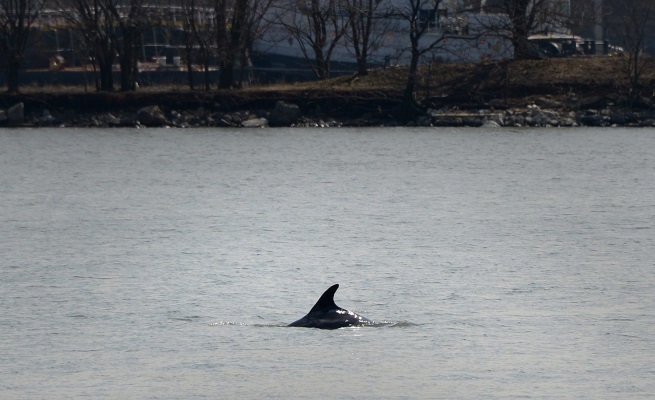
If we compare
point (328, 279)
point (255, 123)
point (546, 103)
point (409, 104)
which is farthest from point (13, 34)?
point (328, 279)

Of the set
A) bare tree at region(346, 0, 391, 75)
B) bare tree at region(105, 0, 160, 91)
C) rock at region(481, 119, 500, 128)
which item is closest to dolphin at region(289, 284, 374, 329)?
rock at region(481, 119, 500, 128)

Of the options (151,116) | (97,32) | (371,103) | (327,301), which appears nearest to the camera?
(327,301)

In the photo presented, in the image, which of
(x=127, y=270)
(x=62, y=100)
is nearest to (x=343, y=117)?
(x=62, y=100)

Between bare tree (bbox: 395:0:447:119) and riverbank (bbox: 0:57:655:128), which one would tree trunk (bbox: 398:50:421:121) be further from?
riverbank (bbox: 0:57:655:128)

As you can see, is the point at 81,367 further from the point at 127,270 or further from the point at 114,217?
the point at 114,217

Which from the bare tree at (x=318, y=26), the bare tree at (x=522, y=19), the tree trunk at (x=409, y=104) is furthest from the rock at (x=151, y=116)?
the bare tree at (x=522, y=19)

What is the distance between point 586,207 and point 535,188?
3127mm

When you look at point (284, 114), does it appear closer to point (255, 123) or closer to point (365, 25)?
point (255, 123)

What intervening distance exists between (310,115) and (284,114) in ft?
2.86

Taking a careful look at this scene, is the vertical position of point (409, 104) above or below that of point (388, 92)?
below

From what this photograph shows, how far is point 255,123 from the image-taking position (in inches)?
1596

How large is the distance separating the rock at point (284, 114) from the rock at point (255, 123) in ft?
0.70

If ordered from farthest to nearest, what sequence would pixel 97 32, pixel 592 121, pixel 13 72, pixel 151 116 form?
pixel 13 72 < pixel 97 32 < pixel 151 116 < pixel 592 121

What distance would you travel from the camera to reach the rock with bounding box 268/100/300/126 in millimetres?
40469
